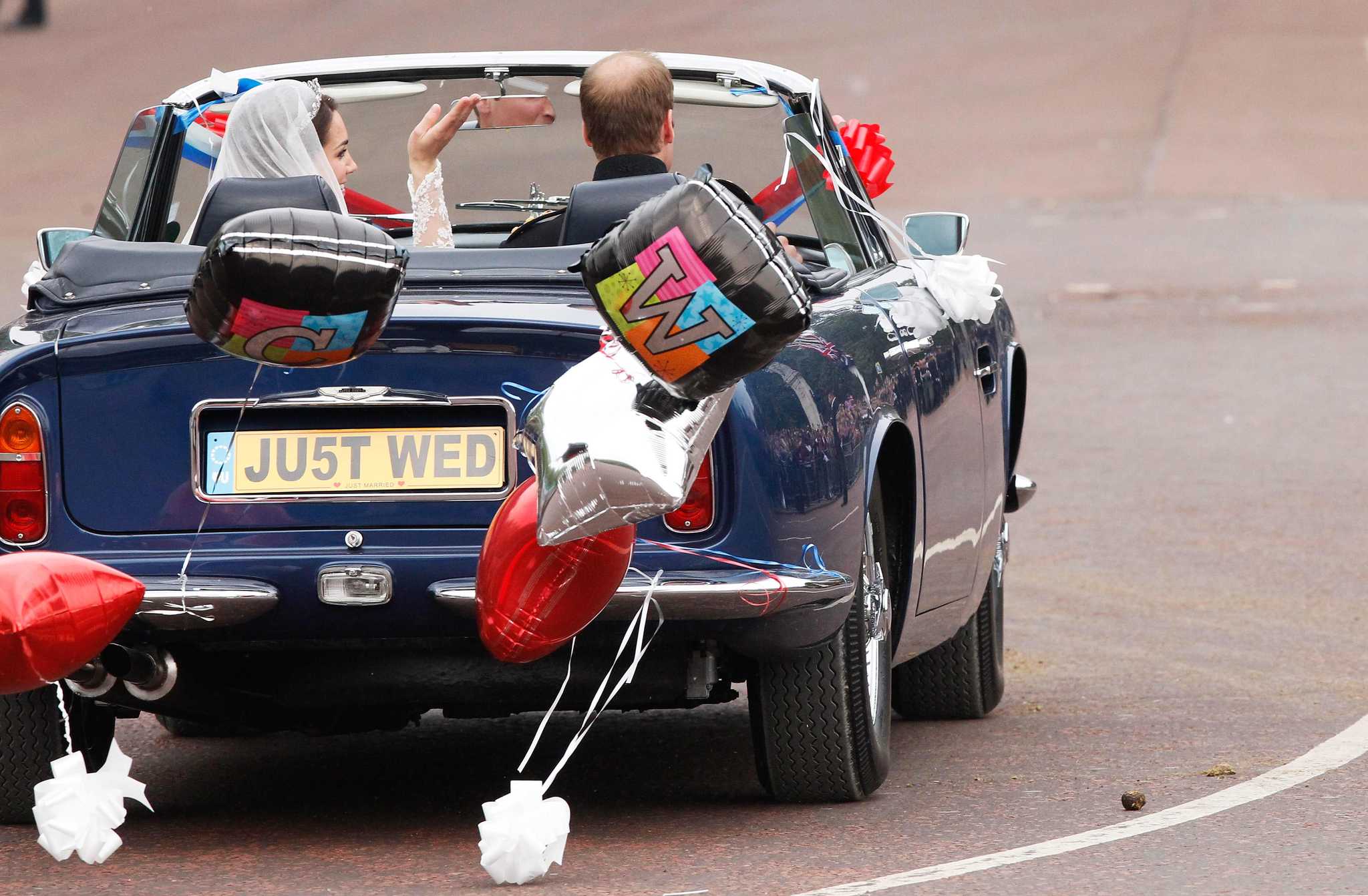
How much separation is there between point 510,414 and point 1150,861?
1532 mm

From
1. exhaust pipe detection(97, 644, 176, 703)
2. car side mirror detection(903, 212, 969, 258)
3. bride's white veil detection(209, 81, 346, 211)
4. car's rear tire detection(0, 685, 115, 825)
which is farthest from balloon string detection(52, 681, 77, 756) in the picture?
car side mirror detection(903, 212, 969, 258)

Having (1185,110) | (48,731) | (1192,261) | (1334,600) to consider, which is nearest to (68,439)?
(48,731)

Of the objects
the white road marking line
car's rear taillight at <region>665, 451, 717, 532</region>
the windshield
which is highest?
the windshield

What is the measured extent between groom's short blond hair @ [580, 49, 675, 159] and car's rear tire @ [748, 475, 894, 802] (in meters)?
0.99

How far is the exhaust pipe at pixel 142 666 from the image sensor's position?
5066 millimetres

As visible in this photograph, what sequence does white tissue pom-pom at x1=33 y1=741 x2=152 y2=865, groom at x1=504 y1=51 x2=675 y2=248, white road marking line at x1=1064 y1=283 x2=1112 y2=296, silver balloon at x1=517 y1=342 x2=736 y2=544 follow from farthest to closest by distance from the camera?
white road marking line at x1=1064 y1=283 x2=1112 y2=296, groom at x1=504 y1=51 x2=675 y2=248, white tissue pom-pom at x1=33 y1=741 x2=152 y2=865, silver balloon at x1=517 y1=342 x2=736 y2=544

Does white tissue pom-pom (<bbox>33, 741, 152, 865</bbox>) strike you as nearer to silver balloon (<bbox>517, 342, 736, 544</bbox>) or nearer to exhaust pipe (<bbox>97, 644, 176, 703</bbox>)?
exhaust pipe (<bbox>97, 644, 176, 703</bbox>)

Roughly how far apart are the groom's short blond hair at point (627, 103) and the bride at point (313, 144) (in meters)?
0.52

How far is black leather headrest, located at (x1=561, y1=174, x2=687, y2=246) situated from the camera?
210 inches

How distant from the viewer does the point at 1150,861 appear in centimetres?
496

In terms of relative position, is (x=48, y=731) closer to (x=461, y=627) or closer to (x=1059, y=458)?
(x=461, y=627)

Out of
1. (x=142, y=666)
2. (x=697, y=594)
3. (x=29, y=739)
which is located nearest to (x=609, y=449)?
(x=697, y=594)

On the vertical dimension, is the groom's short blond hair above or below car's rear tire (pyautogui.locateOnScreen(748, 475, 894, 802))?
above

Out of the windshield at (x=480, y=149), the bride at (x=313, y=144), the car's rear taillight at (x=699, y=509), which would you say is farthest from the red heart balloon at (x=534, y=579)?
the windshield at (x=480, y=149)
